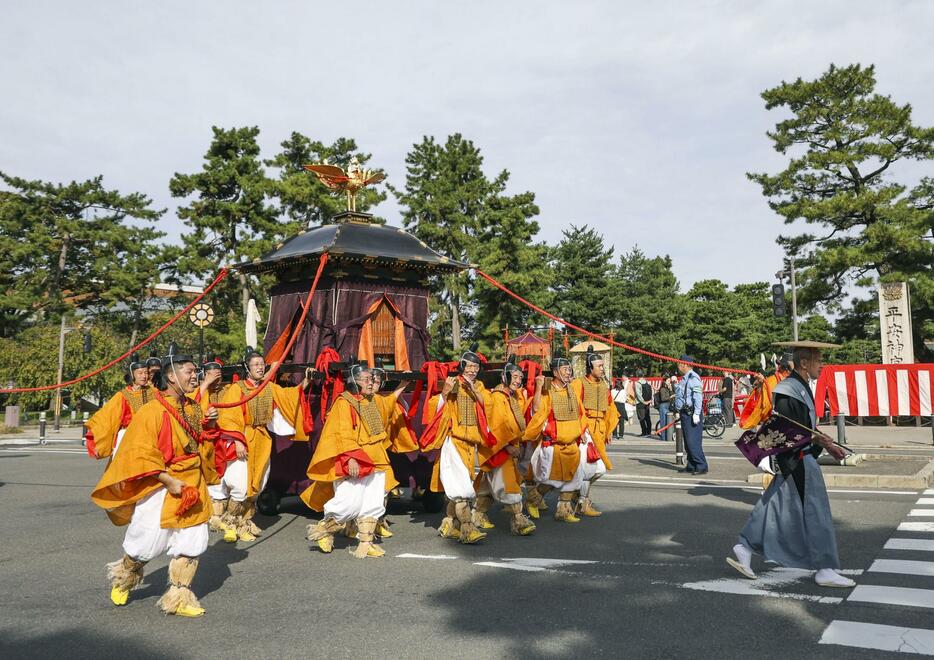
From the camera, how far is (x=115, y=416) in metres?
7.48

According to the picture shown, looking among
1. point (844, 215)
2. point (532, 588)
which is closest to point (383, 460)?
point (532, 588)

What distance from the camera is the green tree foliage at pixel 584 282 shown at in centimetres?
4828

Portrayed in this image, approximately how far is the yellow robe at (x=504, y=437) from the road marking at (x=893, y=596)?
329 cm

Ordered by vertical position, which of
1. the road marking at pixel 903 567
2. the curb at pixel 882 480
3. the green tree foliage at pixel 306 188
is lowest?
the road marking at pixel 903 567

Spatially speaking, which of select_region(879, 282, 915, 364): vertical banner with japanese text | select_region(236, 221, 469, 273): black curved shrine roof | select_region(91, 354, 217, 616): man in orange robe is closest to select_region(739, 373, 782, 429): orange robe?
select_region(236, 221, 469, 273): black curved shrine roof

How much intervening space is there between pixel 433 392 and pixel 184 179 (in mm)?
27303

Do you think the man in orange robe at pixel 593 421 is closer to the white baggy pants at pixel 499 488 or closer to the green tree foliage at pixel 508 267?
the white baggy pants at pixel 499 488

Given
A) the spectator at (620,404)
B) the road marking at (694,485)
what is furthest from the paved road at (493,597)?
the spectator at (620,404)

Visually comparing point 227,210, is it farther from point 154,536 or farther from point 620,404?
point 154,536

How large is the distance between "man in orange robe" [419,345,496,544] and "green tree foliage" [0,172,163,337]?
28.5m

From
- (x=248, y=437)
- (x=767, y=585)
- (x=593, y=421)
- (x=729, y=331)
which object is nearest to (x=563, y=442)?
(x=593, y=421)

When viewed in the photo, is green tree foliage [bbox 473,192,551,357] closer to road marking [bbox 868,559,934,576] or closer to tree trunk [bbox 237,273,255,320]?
tree trunk [bbox 237,273,255,320]

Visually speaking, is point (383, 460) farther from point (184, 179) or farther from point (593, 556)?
point (184, 179)

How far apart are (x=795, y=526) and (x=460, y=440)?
3.17 metres
